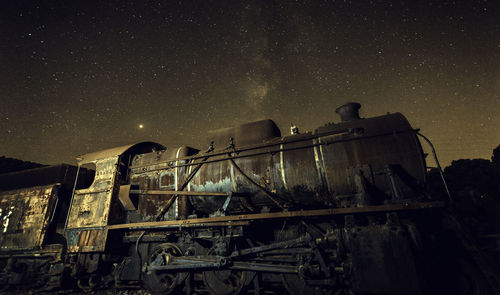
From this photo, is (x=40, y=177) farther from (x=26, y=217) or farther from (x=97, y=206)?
(x=97, y=206)

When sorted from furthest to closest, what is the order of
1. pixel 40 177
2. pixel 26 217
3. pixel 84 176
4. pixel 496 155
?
pixel 496 155 < pixel 40 177 < pixel 84 176 < pixel 26 217

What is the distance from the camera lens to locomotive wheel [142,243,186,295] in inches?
183

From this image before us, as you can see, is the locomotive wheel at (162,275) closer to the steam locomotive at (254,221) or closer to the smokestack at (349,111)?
the steam locomotive at (254,221)

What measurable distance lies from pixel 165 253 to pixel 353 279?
361cm

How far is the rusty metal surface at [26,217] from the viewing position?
650cm

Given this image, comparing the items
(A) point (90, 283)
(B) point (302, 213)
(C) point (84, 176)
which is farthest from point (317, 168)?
(C) point (84, 176)

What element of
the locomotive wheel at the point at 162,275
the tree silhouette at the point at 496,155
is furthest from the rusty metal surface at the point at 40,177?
the tree silhouette at the point at 496,155

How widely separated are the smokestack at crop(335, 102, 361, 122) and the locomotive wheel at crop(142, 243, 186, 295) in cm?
441

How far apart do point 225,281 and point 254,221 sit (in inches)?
51.3

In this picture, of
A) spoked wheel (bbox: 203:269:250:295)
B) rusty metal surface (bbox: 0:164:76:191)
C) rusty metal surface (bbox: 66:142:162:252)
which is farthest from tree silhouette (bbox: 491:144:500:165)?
rusty metal surface (bbox: 0:164:76:191)

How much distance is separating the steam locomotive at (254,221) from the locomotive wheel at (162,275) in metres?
0.02

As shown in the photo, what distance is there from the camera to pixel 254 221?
4.28 m

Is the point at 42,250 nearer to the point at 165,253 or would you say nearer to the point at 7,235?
the point at 7,235

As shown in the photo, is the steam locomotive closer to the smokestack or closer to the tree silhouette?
the smokestack
